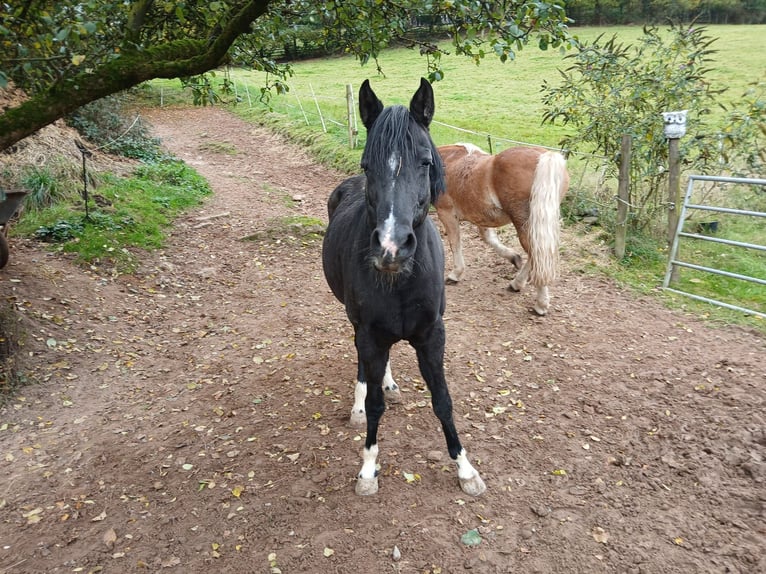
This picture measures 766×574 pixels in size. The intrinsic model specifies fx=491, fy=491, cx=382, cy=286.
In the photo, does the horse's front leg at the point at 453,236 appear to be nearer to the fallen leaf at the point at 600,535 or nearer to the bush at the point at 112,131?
the fallen leaf at the point at 600,535

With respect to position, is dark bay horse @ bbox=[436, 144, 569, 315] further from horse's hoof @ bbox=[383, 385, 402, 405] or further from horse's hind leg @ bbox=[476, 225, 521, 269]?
horse's hoof @ bbox=[383, 385, 402, 405]

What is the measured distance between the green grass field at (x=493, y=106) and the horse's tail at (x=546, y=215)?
160 cm

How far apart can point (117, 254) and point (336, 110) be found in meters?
11.8

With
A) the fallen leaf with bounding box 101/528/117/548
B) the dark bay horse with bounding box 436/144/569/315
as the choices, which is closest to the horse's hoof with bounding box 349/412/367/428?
the fallen leaf with bounding box 101/528/117/548

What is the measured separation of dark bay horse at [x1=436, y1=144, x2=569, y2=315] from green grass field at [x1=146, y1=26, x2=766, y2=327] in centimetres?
159

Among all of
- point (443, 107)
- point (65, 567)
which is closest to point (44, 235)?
point (65, 567)

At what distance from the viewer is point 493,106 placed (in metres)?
19.5

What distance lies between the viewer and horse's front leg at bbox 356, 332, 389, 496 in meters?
3.02

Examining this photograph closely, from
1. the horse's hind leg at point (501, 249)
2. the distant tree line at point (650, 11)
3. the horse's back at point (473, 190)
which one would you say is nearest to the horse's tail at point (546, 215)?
the horse's back at point (473, 190)

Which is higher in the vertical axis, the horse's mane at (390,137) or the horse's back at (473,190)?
the horse's mane at (390,137)

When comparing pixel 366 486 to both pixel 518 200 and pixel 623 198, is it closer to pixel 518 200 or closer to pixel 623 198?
pixel 518 200

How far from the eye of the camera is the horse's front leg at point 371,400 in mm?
3018

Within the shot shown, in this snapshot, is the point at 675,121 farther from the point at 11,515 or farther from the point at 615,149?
the point at 11,515

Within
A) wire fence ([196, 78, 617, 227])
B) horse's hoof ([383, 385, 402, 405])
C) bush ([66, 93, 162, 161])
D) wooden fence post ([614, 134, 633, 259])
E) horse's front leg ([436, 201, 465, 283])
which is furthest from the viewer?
bush ([66, 93, 162, 161])
